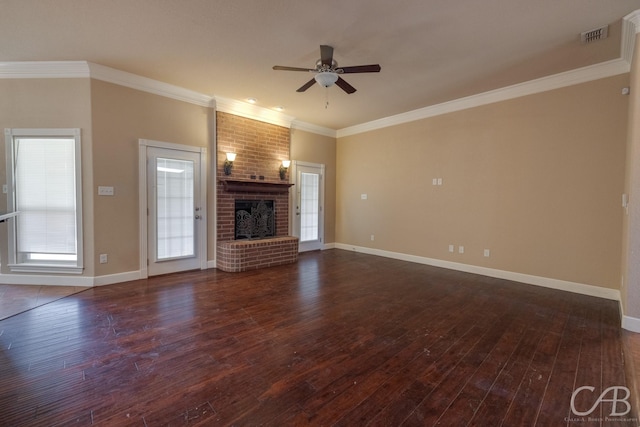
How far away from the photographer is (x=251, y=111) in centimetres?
538

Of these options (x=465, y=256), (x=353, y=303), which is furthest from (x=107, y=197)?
(x=465, y=256)

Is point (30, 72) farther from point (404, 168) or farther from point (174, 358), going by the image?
point (404, 168)

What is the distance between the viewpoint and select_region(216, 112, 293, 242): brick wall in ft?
16.6

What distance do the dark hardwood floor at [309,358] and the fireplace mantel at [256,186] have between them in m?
2.00

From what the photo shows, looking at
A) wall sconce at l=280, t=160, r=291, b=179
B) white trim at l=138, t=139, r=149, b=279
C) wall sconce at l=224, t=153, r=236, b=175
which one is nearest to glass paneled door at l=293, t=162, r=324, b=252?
wall sconce at l=280, t=160, r=291, b=179

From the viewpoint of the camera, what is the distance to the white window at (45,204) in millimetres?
3836

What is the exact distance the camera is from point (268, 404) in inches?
65.7

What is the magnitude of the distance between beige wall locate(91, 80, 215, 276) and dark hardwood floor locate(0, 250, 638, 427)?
57 centimetres

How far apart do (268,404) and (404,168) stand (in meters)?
5.01

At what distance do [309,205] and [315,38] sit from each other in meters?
3.95

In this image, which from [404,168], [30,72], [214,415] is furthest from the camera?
[404,168]

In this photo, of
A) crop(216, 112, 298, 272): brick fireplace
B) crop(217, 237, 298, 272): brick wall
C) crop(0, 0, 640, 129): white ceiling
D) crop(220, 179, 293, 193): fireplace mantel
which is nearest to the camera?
crop(0, 0, 640, 129): white ceiling

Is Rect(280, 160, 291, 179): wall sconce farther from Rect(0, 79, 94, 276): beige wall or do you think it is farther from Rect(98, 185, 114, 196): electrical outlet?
Rect(0, 79, 94, 276): beige wall
